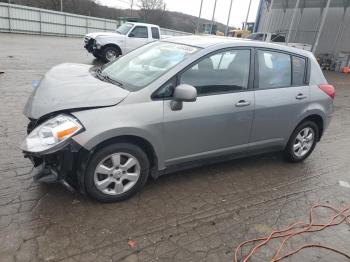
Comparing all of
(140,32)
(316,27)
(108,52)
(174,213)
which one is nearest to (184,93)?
(174,213)

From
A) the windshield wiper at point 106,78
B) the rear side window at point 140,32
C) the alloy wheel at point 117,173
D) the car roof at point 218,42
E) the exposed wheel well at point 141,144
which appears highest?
the car roof at point 218,42

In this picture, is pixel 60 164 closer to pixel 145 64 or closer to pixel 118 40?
pixel 145 64

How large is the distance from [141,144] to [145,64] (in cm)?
108

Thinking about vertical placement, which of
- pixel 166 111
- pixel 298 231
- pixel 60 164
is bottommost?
pixel 298 231

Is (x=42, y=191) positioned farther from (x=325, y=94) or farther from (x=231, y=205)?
(x=325, y=94)

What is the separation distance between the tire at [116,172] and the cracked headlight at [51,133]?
1.08 ft

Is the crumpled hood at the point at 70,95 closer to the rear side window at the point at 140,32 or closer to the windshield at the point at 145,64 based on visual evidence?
the windshield at the point at 145,64

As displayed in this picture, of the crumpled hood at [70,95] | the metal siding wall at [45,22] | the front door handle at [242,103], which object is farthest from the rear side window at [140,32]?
the metal siding wall at [45,22]

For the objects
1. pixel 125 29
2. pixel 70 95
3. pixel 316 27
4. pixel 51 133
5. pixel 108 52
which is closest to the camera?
pixel 51 133

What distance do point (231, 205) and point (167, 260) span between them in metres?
1.16

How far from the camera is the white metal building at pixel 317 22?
22.5 meters

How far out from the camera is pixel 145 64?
152 inches

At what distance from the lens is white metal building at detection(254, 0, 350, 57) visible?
22.5 m

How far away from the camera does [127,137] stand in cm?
319
